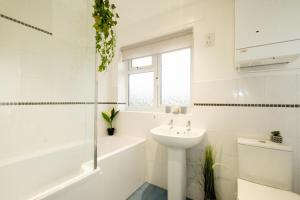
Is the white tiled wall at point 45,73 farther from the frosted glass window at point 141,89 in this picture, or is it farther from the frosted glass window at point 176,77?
the frosted glass window at point 176,77

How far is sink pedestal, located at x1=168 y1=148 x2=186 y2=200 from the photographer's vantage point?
1498 millimetres

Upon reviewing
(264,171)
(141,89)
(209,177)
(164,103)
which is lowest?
(209,177)

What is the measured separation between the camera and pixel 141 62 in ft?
8.14

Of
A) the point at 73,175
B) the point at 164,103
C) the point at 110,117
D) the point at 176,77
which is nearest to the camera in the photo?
the point at 73,175

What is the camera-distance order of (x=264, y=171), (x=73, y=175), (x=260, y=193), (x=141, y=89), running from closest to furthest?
(x=260, y=193)
(x=264, y=171)
(x=73, y=175)
(x=141, y=89)

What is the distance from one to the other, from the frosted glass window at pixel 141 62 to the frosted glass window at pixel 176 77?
0.24 meters

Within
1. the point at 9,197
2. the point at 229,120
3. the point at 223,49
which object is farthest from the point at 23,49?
the point at 229,120

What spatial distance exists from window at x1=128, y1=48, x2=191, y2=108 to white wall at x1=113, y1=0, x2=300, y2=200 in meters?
0.31

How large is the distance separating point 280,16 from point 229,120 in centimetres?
98

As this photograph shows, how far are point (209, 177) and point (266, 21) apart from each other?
1.54 meters

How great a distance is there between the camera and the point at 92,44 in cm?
143

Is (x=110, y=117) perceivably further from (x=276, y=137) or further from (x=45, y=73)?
(x=276, y=137)

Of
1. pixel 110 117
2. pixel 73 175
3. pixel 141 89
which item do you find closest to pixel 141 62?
pixel 141 89

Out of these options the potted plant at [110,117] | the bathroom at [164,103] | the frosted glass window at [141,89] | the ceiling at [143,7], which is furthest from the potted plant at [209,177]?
the ceiling at [143,7]
